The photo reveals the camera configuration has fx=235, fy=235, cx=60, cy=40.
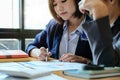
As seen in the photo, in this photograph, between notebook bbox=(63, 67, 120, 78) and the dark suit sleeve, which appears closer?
notebook bbox=(63, 67, 120, 78)

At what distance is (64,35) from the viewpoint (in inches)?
70.4

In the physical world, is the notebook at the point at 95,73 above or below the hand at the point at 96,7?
below

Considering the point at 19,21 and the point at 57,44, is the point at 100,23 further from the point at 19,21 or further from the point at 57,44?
the point at 19,21

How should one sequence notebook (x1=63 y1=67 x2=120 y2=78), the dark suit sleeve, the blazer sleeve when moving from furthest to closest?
the blazer sleeve → the dark suit sleeve → notebook (x1=63 y1=67 x2=120 y2=78)

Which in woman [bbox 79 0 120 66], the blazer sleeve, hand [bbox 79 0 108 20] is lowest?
the blazer sleeve

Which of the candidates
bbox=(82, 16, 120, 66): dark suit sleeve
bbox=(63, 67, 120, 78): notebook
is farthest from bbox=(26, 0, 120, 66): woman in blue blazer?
bbox=(63, 67, 120, 78): notebook

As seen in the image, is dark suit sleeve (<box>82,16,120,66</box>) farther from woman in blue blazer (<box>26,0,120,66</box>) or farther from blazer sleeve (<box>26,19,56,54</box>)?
blazer sleeve (<box>26,19,56,54</box>)

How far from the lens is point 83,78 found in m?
0.84

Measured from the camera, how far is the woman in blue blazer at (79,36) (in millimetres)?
1092

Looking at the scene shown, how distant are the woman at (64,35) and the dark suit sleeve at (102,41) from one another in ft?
1.65

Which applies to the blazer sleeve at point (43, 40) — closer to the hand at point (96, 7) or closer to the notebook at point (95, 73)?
the hand at point (96, 7)

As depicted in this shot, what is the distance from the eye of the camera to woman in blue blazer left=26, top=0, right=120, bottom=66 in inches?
43.0

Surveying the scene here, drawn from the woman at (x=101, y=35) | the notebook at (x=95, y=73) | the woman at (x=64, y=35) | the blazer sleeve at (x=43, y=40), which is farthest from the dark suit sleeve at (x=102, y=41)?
the blazer sleeve at (x=43, y=40)

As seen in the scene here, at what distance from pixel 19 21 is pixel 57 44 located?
1134mm
